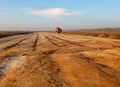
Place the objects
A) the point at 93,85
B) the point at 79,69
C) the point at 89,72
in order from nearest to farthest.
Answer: the point at 93,85, the point at 89,72, the point at 79,69

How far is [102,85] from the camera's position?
6.04m

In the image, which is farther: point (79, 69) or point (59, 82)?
point (79, 69)

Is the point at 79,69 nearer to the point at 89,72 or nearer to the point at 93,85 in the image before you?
the point at 89,72

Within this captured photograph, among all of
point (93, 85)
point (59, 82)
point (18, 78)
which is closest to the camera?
point (93, 85)

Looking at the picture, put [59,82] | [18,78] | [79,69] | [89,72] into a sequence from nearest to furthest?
[59,82], [18,78], [89,72], [79,69]

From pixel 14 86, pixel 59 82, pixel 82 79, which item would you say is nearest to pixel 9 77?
pixel 14 86

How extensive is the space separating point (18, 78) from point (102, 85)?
2.39 m

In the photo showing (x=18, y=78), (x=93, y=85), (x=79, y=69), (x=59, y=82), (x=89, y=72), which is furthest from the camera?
(x=79, y=69)

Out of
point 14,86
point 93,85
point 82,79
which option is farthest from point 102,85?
point 14,86

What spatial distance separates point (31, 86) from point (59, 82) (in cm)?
76

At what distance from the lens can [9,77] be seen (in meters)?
7.20

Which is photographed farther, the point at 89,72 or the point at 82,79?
the point at 89,72

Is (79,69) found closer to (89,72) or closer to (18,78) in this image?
(89,72)

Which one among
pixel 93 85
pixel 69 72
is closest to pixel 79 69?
pixel 69 72
